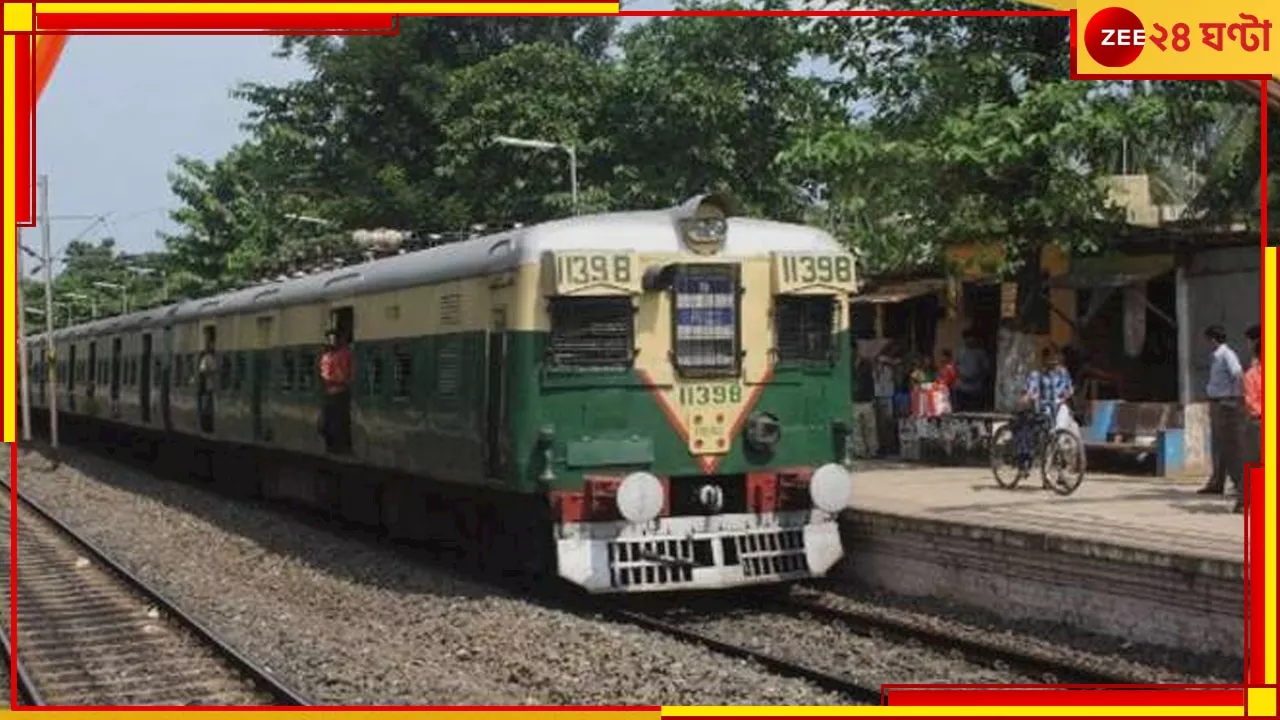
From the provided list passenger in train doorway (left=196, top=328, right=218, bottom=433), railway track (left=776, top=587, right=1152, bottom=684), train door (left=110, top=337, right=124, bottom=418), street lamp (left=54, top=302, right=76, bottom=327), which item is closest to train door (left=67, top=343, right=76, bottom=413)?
train door (left=110, top=337, right=124, bottom=418)

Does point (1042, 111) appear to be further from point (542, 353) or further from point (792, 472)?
point (542, 353)

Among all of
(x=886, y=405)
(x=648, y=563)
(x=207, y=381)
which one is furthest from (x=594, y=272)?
(x=207, y=381)

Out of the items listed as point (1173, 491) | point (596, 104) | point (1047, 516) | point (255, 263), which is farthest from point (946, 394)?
point (255, 263)

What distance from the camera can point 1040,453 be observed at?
46.3ft

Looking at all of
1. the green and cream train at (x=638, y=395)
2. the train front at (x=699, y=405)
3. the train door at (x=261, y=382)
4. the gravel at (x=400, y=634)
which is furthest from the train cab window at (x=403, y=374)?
the train door at (x=261, y=382)

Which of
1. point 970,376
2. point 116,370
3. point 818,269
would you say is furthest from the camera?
point 116,370

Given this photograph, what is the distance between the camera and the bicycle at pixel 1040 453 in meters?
13.3

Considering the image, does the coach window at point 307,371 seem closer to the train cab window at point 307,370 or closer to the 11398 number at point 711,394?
the train cab window at point 307,370

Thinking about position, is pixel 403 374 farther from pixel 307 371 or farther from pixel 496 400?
pixel 307 371

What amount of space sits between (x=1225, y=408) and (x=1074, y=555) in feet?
11.3

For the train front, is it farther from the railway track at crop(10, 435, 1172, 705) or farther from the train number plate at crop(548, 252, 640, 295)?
the railway track at crop(10, 435, 1172, 705)

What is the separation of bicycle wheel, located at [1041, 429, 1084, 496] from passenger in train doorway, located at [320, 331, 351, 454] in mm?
6554

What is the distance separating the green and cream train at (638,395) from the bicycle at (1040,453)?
2541mm

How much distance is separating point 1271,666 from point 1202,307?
507 inches
